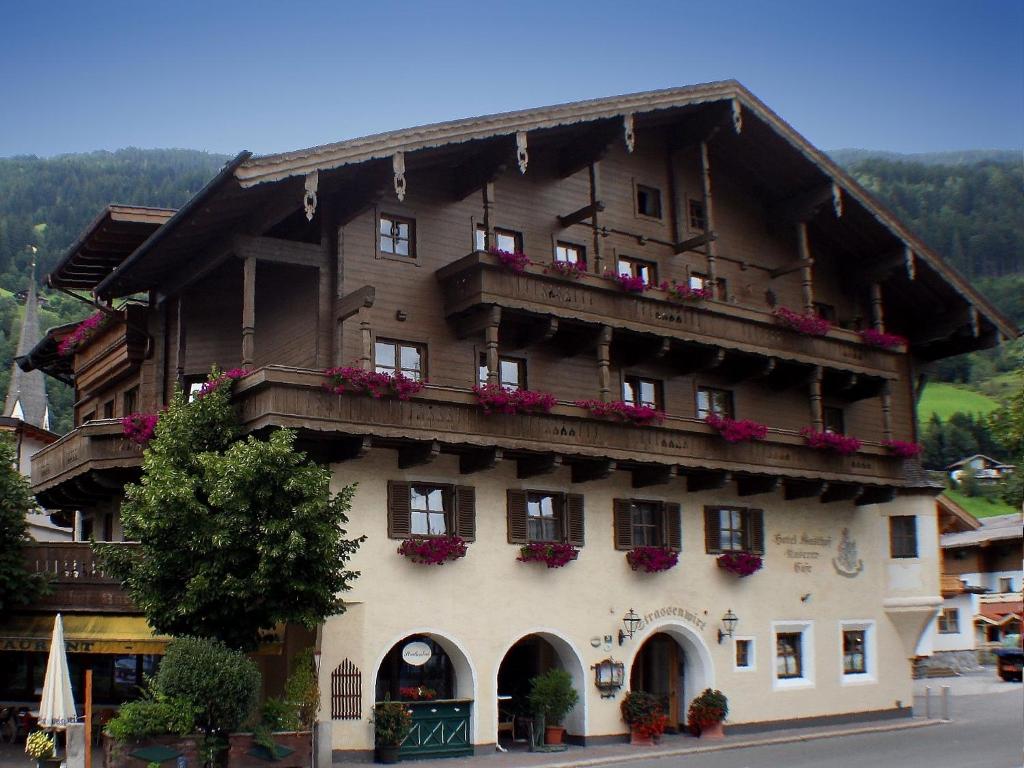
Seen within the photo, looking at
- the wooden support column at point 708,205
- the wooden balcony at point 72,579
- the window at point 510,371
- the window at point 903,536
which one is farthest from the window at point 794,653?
the wooden balcony at point 72,579

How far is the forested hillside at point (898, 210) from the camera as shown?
140000mm

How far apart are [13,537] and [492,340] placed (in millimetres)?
10775

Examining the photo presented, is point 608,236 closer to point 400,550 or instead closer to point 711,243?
point 711,243

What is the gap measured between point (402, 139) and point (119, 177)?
14973 centimetres

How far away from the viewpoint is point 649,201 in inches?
1304

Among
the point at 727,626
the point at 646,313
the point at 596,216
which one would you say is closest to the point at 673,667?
the point at 727,626

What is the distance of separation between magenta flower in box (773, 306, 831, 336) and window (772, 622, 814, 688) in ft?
24.2

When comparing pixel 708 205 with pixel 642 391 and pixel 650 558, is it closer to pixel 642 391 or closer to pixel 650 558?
pixel 642 391

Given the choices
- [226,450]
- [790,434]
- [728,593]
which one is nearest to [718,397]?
[790,434]

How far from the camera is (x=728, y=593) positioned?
3152 cm

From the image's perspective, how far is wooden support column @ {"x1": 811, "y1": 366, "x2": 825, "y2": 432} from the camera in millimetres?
32719

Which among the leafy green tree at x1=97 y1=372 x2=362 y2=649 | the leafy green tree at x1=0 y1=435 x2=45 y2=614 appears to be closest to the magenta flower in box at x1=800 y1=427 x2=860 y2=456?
the leafy green tree at x1=97 y1=372 x2=362 y2=649

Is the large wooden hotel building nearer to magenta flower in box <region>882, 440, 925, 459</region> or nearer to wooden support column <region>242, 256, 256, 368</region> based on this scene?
wooden support column <region>242, 256, 256, 368</region>

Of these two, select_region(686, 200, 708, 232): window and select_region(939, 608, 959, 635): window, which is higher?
select_region(686, 200, 708, 232): window
